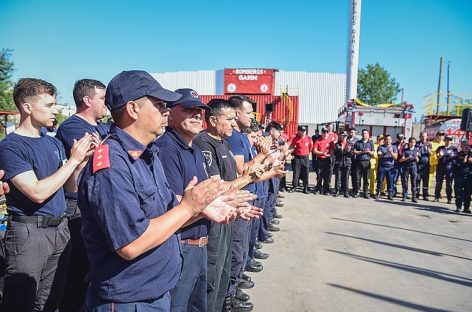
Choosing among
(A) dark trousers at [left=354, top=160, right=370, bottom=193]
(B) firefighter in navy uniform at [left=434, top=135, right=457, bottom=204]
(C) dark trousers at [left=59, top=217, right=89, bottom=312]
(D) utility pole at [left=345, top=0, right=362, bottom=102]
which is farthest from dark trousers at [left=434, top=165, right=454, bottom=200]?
(D) utility pole at [left=345, top=0, right=362, bottom=102]

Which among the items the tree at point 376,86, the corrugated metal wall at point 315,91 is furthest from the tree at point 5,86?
the tree at point 376,86

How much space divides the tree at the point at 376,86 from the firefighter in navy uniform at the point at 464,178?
44242mm

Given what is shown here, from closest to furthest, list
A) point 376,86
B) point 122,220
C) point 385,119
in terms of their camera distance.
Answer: point 122,220 → point 385,119 → point 376,86

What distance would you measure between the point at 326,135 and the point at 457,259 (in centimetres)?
632

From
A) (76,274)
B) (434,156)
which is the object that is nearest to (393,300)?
(76,274)

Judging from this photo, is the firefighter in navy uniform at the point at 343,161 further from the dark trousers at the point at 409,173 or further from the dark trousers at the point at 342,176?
the dark trousers at the point at 409,173

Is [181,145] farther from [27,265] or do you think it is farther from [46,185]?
[27,265]

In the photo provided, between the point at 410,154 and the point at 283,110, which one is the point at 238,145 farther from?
the point at 283,110

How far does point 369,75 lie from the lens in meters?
51.0

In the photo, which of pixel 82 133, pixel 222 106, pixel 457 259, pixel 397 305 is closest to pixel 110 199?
pixel 82 133

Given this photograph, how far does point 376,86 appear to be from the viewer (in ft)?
166

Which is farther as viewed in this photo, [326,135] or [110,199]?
[326,135]

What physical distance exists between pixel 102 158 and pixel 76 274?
226 cm

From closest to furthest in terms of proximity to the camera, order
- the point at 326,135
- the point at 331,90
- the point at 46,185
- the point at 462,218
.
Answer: the point at 46,185
the point at 462,218
the point at 326,135
the point at 331,90
